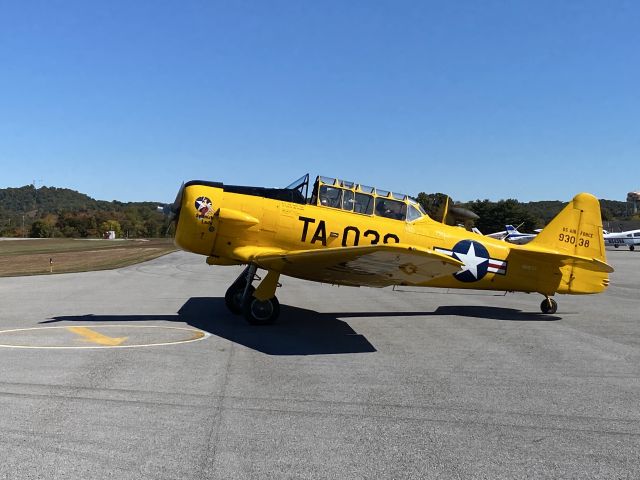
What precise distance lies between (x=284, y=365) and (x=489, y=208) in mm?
102011

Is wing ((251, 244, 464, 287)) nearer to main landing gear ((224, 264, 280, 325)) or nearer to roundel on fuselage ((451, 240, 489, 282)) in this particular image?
main landing gear ((224, 264, 280, 325))

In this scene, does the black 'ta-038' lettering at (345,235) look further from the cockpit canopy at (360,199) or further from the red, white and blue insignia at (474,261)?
the red, white and blue insignia at (474,261)

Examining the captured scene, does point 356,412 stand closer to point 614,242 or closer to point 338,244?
point 338,244

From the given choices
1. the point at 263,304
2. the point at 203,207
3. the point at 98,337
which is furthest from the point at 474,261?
the point at 98,337

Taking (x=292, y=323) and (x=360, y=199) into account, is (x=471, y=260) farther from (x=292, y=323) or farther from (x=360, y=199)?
(x=292, y=323)

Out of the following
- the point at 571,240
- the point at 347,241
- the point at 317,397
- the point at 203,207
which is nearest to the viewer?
the point at 317,397

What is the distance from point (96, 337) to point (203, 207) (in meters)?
3.34

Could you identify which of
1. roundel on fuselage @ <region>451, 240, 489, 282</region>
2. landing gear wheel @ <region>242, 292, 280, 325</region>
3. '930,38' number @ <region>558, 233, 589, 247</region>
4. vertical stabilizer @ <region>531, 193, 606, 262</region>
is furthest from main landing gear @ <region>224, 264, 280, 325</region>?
'930,38' number @ <region>558, 233, 589, 247</region>

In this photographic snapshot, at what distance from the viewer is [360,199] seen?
11.0 metres

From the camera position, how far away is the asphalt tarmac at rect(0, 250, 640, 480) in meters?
3.74

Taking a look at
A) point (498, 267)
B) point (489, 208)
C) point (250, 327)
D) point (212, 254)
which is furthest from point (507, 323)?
point (489, 208)

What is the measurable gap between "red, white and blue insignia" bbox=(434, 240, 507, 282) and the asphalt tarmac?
1.25 metres

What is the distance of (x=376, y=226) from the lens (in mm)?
10914

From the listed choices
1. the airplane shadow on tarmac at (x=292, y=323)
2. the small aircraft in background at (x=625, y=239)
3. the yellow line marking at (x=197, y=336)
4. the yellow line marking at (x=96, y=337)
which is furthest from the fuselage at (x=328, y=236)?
the small aircraft in background at (x=625, y=239)
